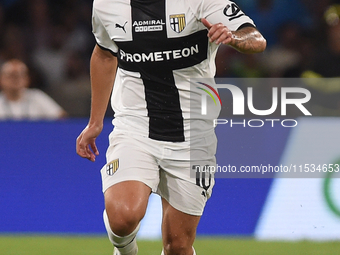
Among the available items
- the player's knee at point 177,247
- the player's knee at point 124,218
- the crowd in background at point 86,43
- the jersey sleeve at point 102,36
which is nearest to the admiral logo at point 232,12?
the jersey sleeve at point 102,36

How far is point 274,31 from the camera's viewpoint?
26.0 feet

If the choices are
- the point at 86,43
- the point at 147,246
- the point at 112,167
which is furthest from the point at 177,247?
the point at 86,43

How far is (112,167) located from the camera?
3.58 metres

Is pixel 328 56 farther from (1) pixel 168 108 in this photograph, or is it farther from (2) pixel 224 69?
(1) pixel 168 108

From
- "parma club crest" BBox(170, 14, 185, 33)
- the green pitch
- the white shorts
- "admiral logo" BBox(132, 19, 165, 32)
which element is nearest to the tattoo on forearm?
"parma club crest" BBox(170, 14, 185, 33)

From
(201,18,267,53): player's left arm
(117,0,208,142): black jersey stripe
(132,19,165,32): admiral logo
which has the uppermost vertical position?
(201,18,267,53): player's left arm

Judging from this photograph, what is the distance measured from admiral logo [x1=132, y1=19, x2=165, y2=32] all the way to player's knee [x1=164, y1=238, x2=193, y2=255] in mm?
1289

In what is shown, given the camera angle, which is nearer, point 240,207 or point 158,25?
point 158,25

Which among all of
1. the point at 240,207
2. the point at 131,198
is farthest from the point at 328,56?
the point at 131,198

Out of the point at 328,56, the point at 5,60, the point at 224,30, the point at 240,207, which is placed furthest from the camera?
the point at 5,60

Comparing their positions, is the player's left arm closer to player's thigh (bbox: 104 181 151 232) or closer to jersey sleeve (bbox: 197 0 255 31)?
jersey sleeve (bbox: 197 0 255 31)

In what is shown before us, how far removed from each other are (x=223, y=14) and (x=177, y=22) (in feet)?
0.94

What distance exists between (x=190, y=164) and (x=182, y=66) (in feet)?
1.95

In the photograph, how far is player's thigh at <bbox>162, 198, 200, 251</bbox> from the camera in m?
3.70
